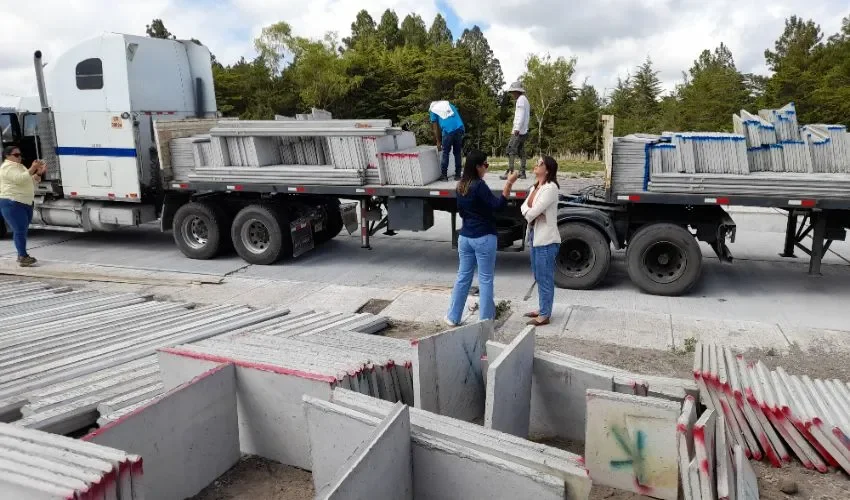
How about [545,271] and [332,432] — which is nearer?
[332,432]

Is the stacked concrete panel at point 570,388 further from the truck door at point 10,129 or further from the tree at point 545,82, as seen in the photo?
the tree at point 545,82

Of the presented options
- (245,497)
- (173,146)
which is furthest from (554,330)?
(173,146)

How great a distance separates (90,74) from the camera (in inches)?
427

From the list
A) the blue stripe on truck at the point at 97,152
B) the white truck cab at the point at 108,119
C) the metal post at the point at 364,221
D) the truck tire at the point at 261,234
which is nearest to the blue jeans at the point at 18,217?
the white truck cab at the point at 108,119

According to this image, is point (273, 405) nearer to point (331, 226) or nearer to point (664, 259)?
point (664, 259)

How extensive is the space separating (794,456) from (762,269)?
6.35 meters

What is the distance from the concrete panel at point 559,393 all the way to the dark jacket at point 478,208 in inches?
86.3

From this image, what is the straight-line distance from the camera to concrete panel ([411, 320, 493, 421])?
14.2ft

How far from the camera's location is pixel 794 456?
438 cm

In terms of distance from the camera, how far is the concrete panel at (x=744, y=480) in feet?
11.9

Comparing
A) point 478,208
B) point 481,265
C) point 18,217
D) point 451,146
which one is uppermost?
point 451,146

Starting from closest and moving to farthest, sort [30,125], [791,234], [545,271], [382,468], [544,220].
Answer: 1. [382,468]
2. [544,220]
3. [545,271]
4. [791,234]
5. [30,125]

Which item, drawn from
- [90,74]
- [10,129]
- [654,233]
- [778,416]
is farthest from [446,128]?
[10,129]

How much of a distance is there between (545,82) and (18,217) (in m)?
36.7
